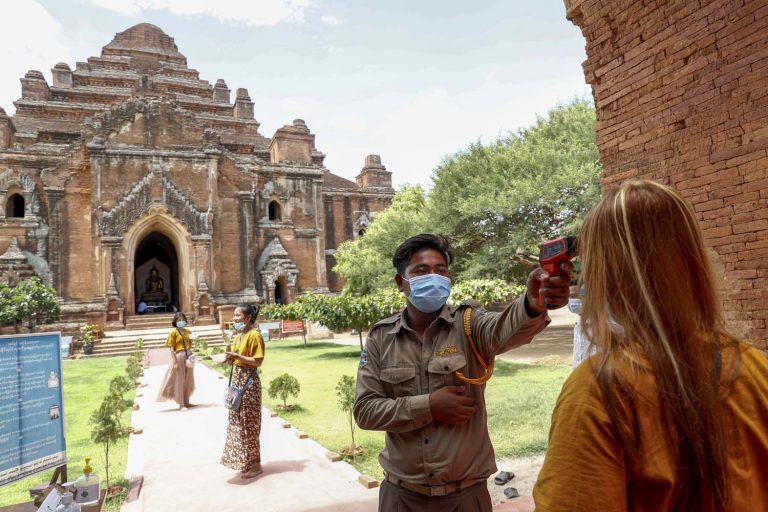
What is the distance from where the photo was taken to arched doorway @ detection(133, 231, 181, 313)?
2956 cm

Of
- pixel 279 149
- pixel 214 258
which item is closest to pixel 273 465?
pixel 214 258

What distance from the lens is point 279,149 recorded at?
2853 centimetres

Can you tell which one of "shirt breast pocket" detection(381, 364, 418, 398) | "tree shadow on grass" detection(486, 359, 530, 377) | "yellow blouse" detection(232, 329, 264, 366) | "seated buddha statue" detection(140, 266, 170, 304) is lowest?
"tree shadow on grass" detection(486, 359, 530, 377)

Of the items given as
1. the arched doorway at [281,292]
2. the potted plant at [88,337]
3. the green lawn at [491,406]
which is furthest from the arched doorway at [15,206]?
the green lawn at [491,406]

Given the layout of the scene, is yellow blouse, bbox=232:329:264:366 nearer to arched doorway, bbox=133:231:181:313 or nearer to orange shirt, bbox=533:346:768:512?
orange shirt, bbox=533:346:768:512

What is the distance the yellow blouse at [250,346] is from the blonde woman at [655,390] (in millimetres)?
4818

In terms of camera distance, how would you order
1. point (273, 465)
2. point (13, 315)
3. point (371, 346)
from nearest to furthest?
1. point (371, 346)
2. point (273, 465)
3. point (13, 315)

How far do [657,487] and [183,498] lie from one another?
5.09 m

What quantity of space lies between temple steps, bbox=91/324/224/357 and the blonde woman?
68.0ft

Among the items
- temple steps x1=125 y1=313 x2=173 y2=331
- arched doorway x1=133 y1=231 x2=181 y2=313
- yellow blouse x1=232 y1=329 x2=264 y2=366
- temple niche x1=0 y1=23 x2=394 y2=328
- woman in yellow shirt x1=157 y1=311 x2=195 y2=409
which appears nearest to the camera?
yellow blouse x1=232 y1=329 x2=264 y2=366

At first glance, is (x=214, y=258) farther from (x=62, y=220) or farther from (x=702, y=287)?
(x=702, y=287)

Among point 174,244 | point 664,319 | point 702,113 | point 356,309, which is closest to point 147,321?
point 174,244

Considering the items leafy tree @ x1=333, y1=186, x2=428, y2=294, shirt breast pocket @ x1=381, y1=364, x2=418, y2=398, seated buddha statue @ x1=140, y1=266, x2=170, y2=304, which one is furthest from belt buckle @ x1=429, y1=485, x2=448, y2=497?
seated buddha statue @ x1=140, y1=266, x2=170, y2=304

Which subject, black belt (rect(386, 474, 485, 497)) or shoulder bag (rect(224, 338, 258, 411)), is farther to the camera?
shoulder bag (rect(224, 338, 258, 411))
